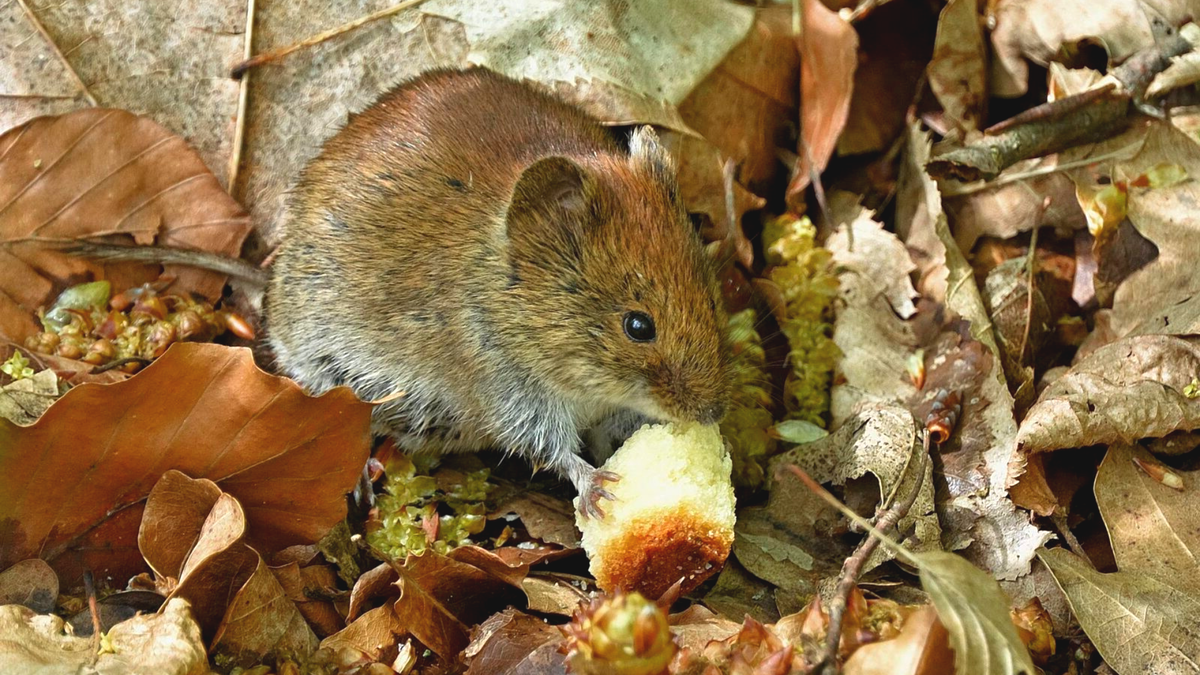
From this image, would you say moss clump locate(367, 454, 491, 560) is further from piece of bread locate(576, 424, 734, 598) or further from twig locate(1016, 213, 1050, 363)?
twig locate(1016, 213, 1050, 363)

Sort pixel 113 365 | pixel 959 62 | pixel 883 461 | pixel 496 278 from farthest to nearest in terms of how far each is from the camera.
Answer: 1. pixel 959 62
2. pixel 113 365
3. pixel 496 278
4. pixel 883 461

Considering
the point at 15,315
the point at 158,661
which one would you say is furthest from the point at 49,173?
the point at 158,661

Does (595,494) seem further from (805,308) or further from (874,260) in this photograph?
(874,260)

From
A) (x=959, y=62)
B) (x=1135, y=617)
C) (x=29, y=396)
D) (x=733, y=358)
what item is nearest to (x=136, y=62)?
(x=29, y=396)

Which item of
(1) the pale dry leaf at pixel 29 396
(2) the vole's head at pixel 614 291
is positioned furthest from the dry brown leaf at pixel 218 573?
(2) the vole's head at pixel 614 291

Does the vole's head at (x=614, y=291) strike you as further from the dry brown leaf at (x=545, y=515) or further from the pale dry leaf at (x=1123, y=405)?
the pale dry leaf at (x=1123, y=405)

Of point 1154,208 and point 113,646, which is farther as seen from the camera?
point 1154,208
